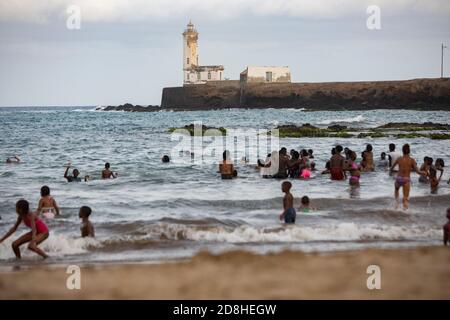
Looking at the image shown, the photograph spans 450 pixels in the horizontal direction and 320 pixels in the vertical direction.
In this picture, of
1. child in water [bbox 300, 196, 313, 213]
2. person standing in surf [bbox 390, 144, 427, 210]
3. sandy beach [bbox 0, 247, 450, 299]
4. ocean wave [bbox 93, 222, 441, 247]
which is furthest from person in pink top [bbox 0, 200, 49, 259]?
person standing in surf [bbox 390, 144, 427, 210]

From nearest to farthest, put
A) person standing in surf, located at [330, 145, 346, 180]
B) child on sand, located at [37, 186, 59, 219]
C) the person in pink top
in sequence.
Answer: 1. the person in pink top
2. child on sand, located at [37, 186, 59, 219]
3. person standing in surf, located at [330, 145, 346, 180]

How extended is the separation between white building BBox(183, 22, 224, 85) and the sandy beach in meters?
103

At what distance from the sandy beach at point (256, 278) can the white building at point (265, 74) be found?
97.4 m

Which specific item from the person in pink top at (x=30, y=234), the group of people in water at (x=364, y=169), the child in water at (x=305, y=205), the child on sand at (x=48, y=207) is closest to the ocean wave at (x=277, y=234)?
the group of people in water at (x=364, y=169)

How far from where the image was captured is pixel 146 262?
10.6m

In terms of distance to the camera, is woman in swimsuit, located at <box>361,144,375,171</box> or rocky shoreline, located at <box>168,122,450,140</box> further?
rocky shoreline, located at <box>168,122,450,140</box>

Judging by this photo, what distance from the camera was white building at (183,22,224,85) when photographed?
112 meters

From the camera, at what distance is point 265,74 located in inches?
4313

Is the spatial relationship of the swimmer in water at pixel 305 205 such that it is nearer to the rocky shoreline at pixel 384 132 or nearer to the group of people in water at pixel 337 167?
the group of people in water at pixel 337 167

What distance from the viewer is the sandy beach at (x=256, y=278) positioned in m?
8.73

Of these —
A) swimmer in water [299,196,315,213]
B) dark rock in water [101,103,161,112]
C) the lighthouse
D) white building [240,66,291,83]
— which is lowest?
swimmer in water [299,196,315,213]

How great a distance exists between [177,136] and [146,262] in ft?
109

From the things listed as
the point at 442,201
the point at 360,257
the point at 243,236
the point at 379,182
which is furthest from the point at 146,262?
the point at 379,182

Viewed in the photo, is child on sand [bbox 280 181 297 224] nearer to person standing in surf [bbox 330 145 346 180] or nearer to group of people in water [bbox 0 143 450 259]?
group of people in water [bbox 0 143 450 259]
